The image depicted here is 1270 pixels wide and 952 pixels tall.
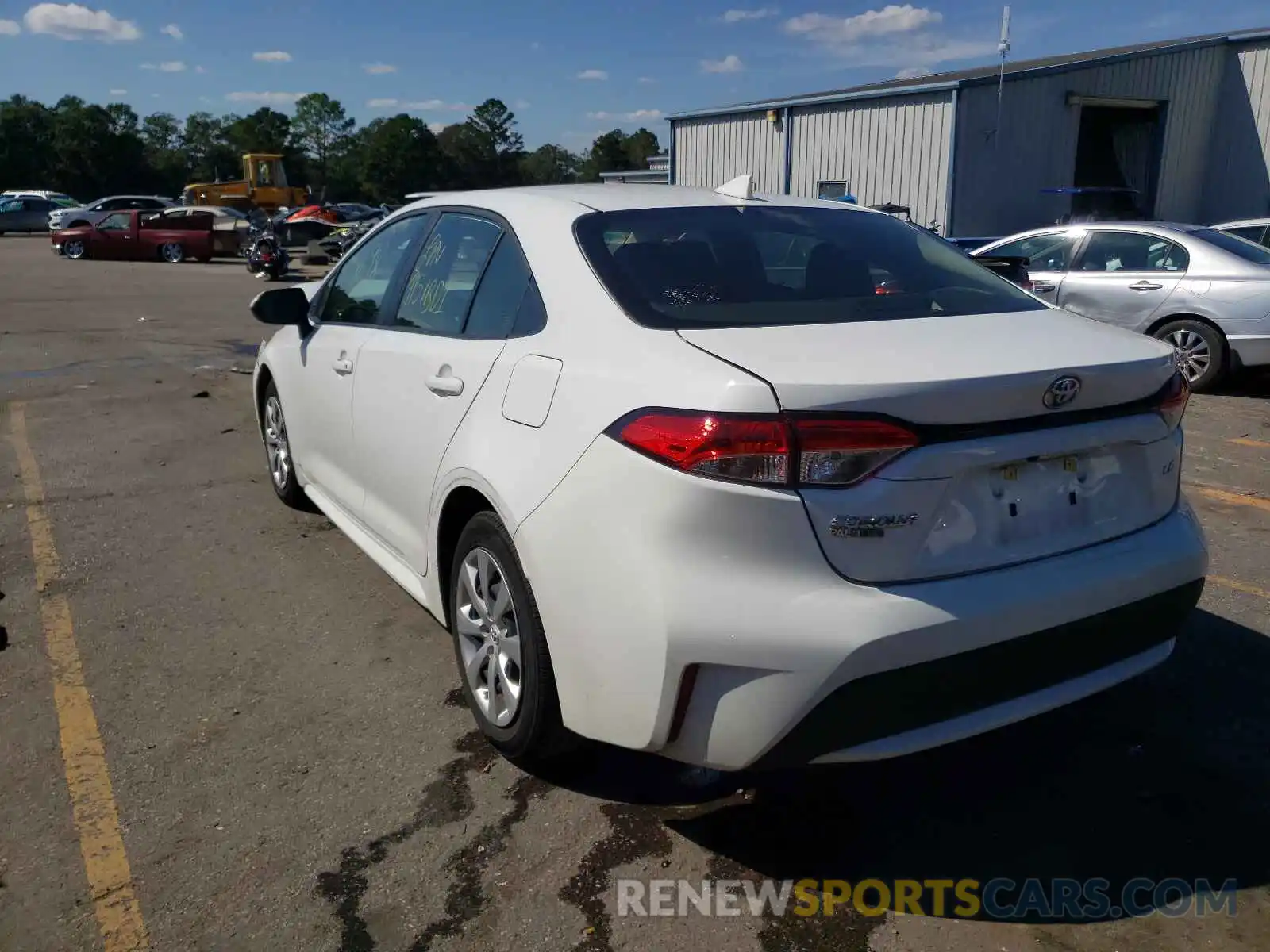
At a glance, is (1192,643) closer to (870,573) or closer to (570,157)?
(870,573)

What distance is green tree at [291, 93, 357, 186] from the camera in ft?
409

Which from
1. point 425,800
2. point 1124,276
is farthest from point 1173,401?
point 1124,276

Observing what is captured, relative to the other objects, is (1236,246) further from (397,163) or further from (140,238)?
(397,163)

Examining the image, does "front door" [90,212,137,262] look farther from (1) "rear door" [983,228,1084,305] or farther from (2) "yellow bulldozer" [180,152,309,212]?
(1) "rear door" [983,228,1084,305]

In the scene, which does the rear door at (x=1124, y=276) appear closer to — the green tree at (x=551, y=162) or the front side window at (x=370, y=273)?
the front side window at (x=370, y=273)

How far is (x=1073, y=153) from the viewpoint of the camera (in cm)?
2131

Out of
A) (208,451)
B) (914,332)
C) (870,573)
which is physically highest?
(914,332)

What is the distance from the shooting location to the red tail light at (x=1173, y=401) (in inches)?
107

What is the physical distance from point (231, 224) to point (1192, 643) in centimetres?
2962

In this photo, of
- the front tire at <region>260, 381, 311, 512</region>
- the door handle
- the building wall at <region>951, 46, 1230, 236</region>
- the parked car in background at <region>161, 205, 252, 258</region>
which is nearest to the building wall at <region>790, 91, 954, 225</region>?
the building wall at <region>951, 46, 1230, 236</region>

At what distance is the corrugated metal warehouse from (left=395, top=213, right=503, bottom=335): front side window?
17449 mm

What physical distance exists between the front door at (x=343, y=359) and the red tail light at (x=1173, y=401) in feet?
8.69

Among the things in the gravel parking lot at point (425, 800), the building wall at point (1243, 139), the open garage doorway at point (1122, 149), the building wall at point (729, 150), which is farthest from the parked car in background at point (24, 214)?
the gravel parking lot at point (425, 800)

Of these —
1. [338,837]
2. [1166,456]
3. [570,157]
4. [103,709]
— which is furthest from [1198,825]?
[570,157]
